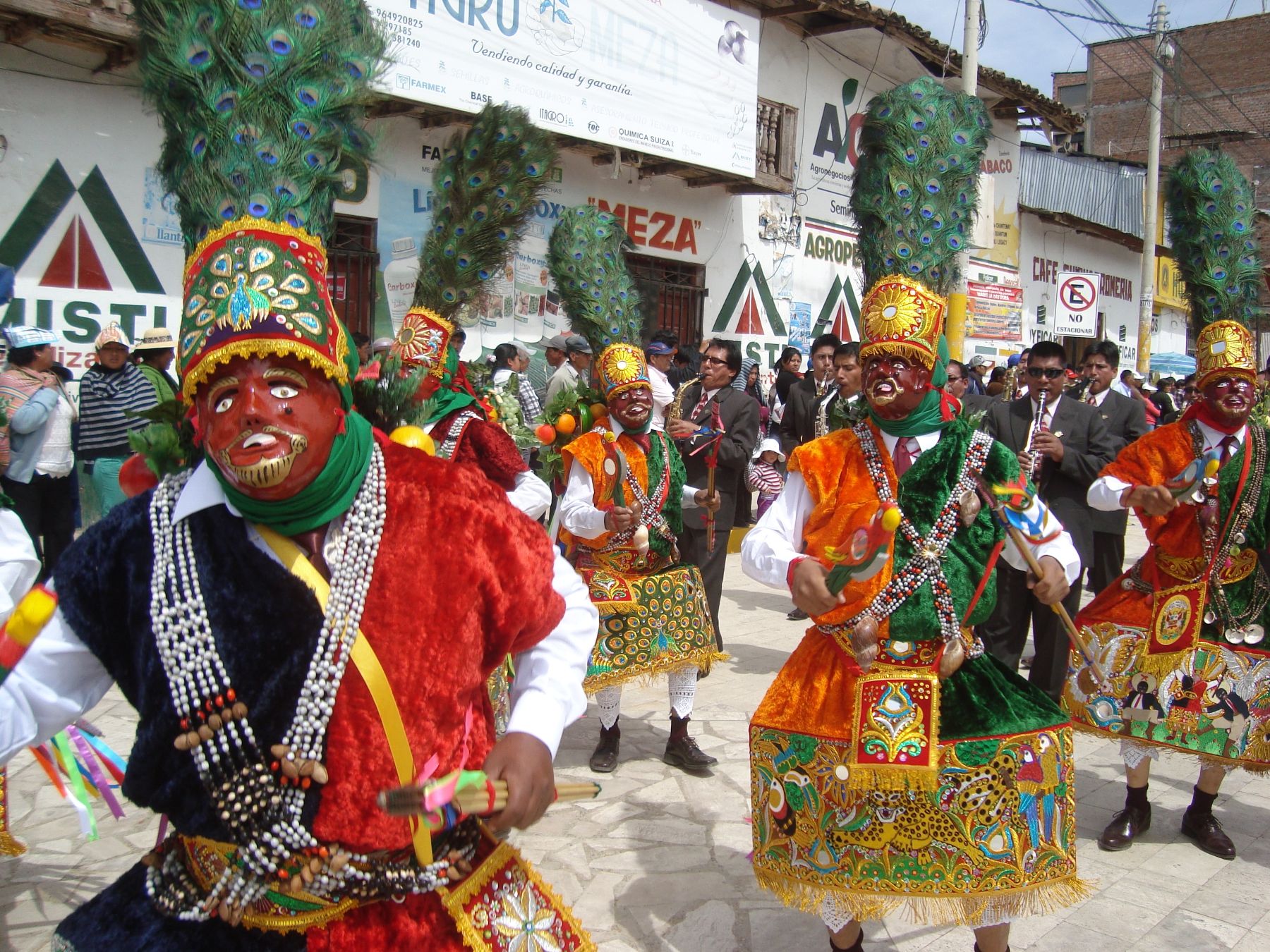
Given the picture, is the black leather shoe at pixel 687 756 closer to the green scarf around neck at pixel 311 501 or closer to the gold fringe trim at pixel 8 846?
the gold fringe trim at pixel 8 846

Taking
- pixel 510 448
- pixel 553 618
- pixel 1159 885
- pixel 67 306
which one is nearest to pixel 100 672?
pixel 553 618

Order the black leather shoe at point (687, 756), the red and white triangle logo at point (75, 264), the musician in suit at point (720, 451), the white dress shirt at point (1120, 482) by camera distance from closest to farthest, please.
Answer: the white dress shirt at point (1120, 482) → the black leather shoe at point (687, 756) → the musician in suit at point (720, 451) → the red and white triangle logo at point (75, 264)

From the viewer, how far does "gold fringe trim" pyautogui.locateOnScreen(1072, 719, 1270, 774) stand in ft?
15.3

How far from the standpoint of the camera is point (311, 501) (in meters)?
1.98

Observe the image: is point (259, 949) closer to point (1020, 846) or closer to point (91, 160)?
point (1020, 846)

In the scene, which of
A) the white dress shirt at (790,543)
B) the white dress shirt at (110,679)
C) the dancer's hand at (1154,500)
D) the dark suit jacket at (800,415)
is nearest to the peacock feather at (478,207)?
the white dress shirt at (790,543)

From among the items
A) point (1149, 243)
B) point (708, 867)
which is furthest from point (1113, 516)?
point (1149, 243)

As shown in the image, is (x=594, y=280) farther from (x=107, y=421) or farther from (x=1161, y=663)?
(x=1161, y=663)

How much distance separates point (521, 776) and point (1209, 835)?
4.20m

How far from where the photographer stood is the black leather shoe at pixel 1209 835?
15.8 ft

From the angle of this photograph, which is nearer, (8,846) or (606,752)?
(8,846)

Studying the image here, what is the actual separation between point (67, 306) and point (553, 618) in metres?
9.32

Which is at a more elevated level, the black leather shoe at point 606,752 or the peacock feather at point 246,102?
the peacock feather at point 246,102

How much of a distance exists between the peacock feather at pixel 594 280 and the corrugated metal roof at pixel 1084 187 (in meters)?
19.6
